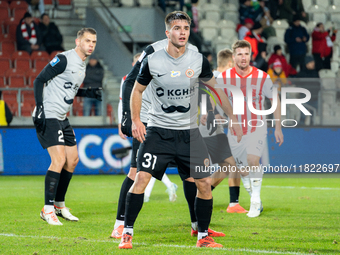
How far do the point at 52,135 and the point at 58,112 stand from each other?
317mm

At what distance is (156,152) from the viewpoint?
4328 millimetres

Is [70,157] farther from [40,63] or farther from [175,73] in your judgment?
[40,63]

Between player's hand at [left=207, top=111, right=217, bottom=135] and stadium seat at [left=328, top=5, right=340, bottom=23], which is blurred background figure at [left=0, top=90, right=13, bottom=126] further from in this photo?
stadium seat at [left=328, top=5, right=340, bottom=23]

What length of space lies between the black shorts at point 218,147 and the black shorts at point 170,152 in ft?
7.62

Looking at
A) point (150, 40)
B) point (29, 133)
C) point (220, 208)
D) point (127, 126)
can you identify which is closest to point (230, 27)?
point (150, 40)

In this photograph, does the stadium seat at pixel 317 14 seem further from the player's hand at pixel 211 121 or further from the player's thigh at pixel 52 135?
the player's thigh at pixel 52 135

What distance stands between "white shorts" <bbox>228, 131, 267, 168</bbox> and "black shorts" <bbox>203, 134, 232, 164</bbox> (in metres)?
0.13

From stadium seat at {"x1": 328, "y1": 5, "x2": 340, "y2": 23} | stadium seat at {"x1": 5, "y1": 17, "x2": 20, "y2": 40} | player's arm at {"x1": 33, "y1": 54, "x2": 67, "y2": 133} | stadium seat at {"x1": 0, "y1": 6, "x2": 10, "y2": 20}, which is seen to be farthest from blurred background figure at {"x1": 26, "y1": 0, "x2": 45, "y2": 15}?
player's arm at {"x1": 33, "y1": 54, "x2": 67, "y2": 133}

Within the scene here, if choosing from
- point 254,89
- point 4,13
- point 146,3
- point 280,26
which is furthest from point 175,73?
point 280,26

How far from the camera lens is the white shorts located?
6.38m

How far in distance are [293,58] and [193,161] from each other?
1262 cm

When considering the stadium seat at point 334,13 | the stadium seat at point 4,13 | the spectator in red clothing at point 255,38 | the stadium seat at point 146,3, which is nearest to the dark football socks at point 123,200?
the spectator in red clothing at point 255,38

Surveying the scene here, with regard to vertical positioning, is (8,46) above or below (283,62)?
above

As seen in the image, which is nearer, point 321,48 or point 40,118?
point 40,118
